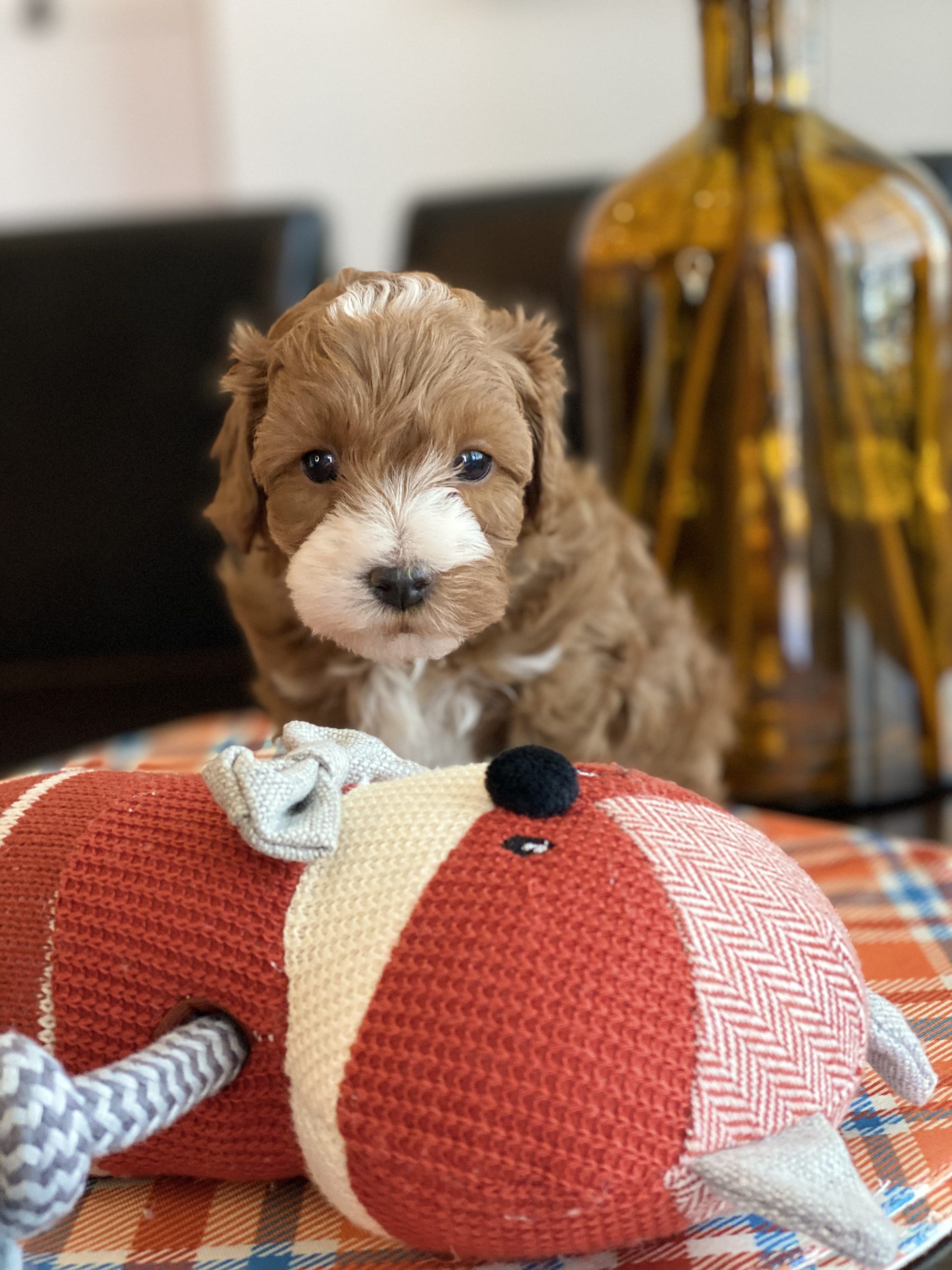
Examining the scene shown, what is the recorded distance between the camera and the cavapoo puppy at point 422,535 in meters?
0.70

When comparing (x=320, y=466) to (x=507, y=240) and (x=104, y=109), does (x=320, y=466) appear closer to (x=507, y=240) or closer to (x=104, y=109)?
(x=507, y=240)

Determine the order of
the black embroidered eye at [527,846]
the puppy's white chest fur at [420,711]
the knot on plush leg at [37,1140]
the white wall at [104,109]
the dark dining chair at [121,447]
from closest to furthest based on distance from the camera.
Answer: the knot on plush leg at [37,1140] → the black embroidered eye at [527,846] → the puppy's white chest fur at [420,711] → the dark dining chair at [121,447] → the white wall at [104,109]

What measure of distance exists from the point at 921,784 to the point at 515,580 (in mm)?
758

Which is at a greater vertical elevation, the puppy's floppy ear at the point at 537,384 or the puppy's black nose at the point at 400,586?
the puppy's floppy ear at the point at 537,384

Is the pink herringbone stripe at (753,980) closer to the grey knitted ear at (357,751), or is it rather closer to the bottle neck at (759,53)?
the grey knitted ear at (357,751)

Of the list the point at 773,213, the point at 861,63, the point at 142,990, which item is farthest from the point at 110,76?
the point at 142,990

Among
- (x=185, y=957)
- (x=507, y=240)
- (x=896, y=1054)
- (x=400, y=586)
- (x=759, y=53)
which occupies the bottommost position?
(x=896, y=1054)

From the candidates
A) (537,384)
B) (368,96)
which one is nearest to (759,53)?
(537,384)

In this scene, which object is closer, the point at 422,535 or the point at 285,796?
the point at 285,796

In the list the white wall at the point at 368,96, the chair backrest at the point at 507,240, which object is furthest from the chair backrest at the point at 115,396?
the white wall at the point at 368,96

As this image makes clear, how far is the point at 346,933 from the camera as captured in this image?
571mm

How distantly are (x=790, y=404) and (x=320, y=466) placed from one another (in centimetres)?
75

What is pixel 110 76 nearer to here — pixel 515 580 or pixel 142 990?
pixel 515 580

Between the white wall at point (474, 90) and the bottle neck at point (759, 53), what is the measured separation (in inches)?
38.8
